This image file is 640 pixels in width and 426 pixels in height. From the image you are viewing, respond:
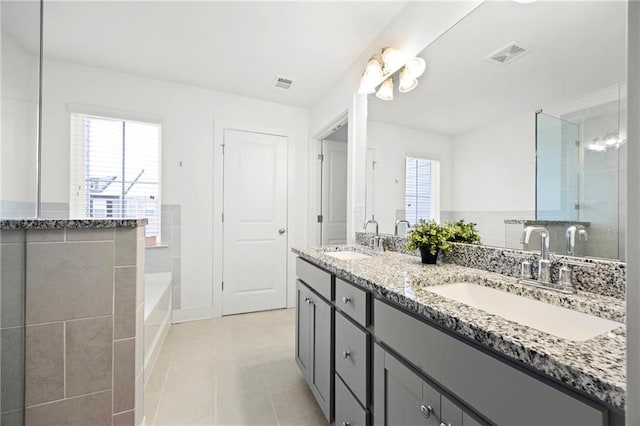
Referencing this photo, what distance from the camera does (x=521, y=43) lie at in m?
1.12

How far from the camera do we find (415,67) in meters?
1.79

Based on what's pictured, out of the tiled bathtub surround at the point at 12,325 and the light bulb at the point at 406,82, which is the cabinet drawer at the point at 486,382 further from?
the light bulb at the point at 406,82

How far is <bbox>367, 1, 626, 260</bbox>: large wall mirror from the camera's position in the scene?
871 millimetres

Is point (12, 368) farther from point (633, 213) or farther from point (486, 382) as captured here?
point (633, 213)

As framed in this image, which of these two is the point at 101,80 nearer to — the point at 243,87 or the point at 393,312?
the point at 243,87

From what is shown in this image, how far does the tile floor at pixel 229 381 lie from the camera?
1.51m

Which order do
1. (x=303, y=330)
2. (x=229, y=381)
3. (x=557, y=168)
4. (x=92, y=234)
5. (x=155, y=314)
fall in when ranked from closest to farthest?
(x=557, y=168) < (x=92, y=234) < (x=303, y=330) < (x=229, y=381) < (x=155, y=314)

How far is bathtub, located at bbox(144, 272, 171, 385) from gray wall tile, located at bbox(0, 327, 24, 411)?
0.76 metres

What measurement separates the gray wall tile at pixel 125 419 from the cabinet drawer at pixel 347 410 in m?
0.90

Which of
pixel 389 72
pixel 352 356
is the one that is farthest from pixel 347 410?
pixel 389 72

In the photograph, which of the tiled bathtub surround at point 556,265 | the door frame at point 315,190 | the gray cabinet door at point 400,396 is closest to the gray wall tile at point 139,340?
the gray cabinet door at point 400,396

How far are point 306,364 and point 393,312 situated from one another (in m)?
1.01

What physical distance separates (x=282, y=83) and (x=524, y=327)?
286 cm

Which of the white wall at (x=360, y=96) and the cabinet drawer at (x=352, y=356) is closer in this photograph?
the cabinet drawer at (x=352, y=356)
